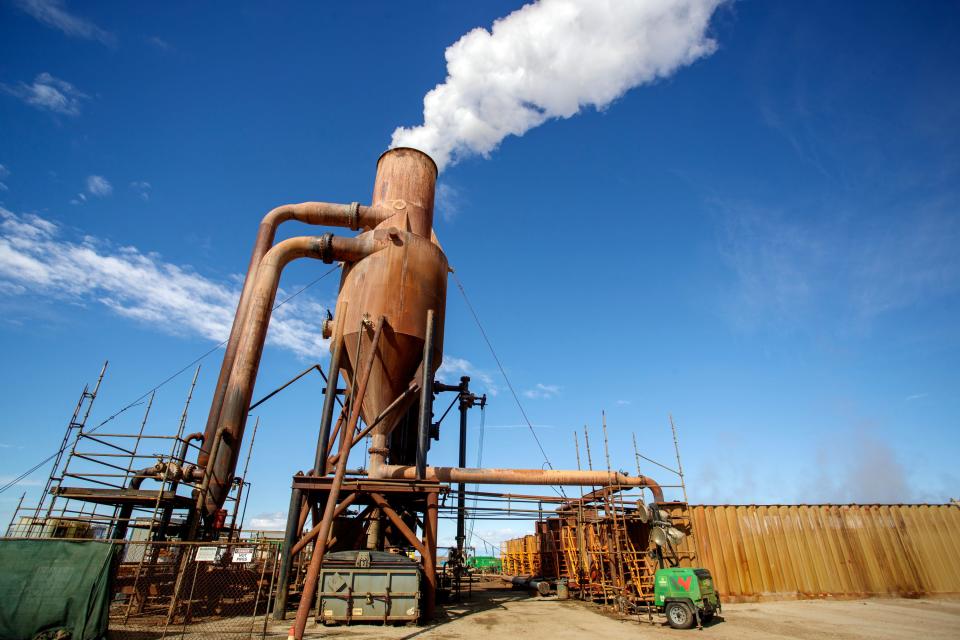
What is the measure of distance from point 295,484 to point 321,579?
271cm

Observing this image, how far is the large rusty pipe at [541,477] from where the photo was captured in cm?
→ 1720

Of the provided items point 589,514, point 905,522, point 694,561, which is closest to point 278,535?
point 589,514

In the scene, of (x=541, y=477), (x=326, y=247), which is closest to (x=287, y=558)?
(x=541, y=477)

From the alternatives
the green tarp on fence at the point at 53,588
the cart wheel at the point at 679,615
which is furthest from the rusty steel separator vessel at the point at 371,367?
the cart wheel at the point at 679,615

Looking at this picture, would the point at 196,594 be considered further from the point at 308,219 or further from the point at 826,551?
the point at 826,551

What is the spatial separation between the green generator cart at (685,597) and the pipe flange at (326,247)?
1499 centimetres

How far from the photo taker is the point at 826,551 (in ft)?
62.6

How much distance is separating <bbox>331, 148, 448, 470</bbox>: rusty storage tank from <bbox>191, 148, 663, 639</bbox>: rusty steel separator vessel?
0.04 m

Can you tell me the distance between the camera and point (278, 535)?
21828 mm

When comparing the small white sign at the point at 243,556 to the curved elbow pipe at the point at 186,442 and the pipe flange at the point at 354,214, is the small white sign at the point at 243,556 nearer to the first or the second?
the curved elbow pipe at the point at 186,442

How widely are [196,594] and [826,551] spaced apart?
23185mm

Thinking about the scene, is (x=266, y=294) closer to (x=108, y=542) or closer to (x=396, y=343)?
(x=396, y=343)

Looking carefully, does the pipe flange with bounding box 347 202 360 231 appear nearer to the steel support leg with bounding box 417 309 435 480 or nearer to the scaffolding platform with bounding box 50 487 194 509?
the steel support leg with bounding box 417 309 435 480

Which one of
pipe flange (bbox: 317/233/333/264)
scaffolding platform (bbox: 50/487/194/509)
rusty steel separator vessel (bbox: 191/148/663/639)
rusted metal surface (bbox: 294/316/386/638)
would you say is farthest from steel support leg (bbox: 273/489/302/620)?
pipe flange (bbox: 317/233/333/264)
